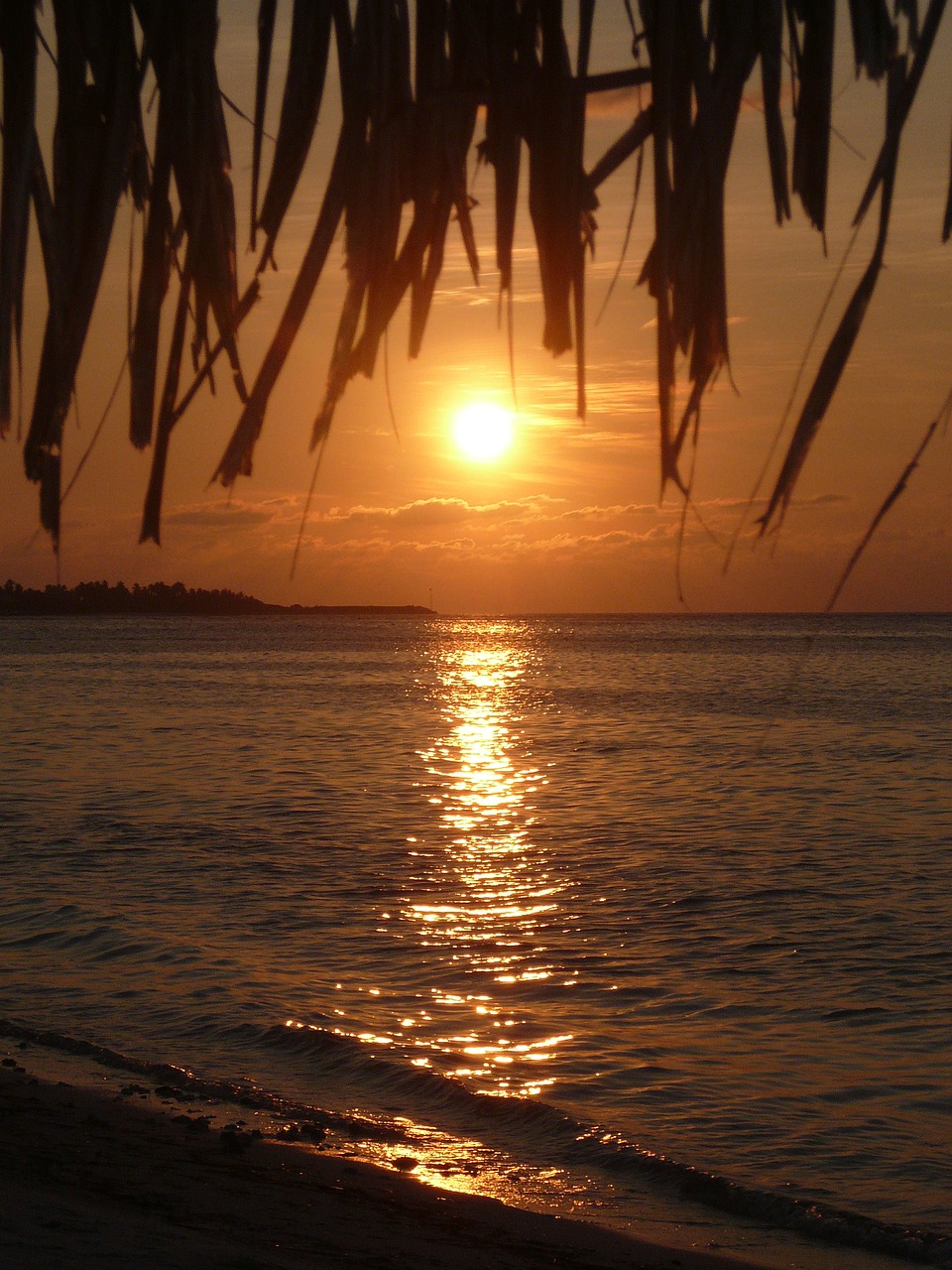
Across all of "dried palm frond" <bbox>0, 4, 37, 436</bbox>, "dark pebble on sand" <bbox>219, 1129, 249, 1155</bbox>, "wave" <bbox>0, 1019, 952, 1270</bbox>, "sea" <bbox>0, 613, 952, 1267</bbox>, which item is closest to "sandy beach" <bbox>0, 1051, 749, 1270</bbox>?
"dark pebble on sand" <bbox>219, 1129, 249, 1155</bbox>

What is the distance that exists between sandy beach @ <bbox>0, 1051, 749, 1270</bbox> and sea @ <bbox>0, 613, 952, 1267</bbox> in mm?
408

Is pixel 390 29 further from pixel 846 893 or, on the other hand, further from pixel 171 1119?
pixel 846 893

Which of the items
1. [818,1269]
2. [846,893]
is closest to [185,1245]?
[818,1269]

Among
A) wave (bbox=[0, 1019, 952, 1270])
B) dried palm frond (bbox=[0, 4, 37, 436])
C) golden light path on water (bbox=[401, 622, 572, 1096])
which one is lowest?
wave (bbox=[0, 1019, 952, 1270])

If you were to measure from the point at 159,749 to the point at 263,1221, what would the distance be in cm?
2504

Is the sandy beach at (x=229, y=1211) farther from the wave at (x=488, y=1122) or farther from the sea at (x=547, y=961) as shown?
the wave at (x=488, y=1122)

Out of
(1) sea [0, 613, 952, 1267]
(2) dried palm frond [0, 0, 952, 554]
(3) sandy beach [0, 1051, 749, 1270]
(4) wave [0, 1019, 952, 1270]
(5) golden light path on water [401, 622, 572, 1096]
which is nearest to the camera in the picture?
(2) dried palm frond [0, 0, 952, 554]

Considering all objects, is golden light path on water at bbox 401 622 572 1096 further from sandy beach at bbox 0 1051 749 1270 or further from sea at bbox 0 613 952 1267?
sandy beach at bbox 0 1051 749 1270

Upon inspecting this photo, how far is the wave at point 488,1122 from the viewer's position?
22.3ft

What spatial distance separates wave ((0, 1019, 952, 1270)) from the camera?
22.3 feet

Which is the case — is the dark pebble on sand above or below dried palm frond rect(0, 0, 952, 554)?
below

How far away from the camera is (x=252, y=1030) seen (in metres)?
9.84

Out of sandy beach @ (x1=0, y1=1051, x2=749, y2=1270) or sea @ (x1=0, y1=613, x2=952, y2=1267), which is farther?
sea @ (x1=0, y1=613, x2=952, y2=1267)

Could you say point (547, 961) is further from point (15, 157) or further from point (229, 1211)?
point (15, 157)
